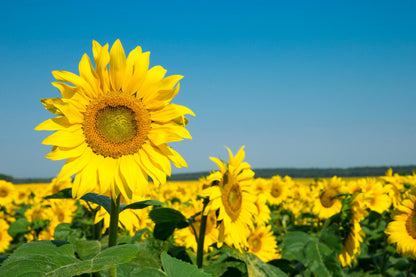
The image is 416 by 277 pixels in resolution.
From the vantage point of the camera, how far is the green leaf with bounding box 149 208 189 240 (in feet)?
9.37

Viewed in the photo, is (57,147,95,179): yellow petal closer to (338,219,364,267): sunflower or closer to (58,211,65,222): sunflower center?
(338,219,364,267): sunflower

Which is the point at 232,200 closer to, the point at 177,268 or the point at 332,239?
the point at 177,268

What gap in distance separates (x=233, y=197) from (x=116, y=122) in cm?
135

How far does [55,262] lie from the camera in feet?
5.90

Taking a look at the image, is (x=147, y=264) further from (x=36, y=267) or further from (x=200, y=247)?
(x=36, y=267)

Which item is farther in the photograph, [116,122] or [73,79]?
[116,122]

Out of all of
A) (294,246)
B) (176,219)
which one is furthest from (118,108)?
(294,246)

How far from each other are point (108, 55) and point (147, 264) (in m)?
1.37

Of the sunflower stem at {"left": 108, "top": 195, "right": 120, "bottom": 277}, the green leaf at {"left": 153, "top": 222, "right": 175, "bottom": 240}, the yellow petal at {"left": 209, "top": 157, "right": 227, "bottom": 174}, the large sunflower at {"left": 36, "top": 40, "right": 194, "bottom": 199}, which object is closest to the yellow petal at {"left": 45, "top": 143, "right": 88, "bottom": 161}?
the large sunflower at {"left": 36, "top": 40, "right": 194, "bottom": 199}

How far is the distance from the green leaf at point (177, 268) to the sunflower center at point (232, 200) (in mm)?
1131

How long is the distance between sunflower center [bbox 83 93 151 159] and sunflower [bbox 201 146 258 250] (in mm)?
891

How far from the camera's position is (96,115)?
232 cm

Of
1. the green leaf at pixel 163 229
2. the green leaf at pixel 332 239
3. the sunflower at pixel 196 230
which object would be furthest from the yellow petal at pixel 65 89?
the green leaf at pixel 332 239

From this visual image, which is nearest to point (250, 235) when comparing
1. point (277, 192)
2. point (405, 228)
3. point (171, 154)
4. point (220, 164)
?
point (405, 228)
